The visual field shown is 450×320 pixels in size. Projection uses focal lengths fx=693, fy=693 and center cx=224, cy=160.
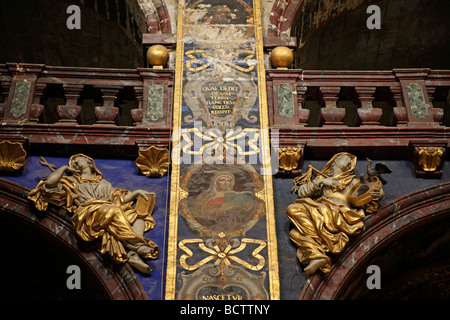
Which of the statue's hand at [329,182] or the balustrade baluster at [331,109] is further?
the balustrade baluster at [331,109]

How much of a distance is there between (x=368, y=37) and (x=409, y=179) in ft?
12.1

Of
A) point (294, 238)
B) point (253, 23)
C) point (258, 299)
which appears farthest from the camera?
point (253, 23)

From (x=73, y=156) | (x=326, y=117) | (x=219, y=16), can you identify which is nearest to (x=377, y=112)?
(x=326, y=117)

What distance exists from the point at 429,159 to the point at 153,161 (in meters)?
2.59

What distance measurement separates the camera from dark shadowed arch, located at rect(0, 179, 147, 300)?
5754mm

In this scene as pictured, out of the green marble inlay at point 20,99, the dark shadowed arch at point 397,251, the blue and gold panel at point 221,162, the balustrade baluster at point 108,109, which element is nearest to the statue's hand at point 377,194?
the dark shadowed arch at point 397,251

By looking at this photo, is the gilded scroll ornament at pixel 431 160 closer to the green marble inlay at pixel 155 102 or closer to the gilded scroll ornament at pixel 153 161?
the gilded scroll ornament at pixel 153 161

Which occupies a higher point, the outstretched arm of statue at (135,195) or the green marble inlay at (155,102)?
the green marble inlay at (155,102)

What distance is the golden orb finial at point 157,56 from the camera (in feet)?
24.2

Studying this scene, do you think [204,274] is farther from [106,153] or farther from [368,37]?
[368,37]

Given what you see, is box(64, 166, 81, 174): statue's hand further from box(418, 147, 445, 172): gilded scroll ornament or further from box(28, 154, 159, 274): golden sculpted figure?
box(418, 147, 445, 172): gilded scroll ornament

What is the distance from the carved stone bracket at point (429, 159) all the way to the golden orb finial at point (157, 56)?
2.77 m

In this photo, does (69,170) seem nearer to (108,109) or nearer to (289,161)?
(108,109)

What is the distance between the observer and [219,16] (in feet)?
26.2
